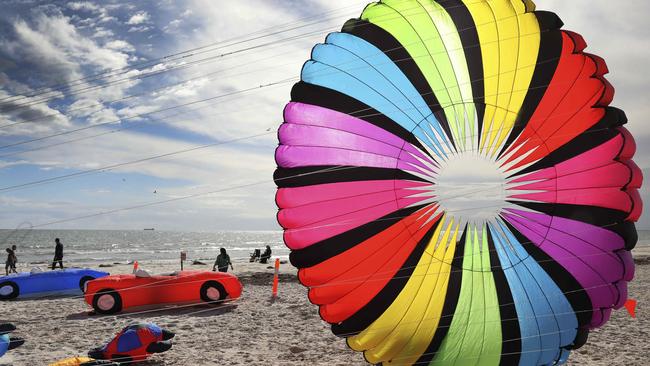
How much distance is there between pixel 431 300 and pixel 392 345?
1.84 ft

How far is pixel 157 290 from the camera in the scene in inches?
383

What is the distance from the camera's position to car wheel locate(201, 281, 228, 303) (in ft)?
32.3

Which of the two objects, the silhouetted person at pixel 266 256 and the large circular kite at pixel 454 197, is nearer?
the large circular kite at pixel 454 197

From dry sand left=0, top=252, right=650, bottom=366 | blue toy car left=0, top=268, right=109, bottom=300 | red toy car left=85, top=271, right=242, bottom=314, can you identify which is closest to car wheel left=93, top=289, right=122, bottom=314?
red toy car left=85, top=271, right=242, bottom=314

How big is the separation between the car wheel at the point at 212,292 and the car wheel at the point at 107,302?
157 centimetres

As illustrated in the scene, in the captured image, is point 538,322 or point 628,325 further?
point 628,325

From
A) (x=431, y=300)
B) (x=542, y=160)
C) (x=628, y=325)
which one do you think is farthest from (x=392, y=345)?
(x=628, y=325)

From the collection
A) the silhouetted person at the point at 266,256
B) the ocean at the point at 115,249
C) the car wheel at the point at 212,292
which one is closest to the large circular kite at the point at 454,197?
the ocean at the point at 115,249

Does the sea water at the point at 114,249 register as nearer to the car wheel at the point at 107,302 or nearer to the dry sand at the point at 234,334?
the dry sand at the point at 234,334

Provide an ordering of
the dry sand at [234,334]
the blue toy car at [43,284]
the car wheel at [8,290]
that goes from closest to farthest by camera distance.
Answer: the dry sand at [234,334]
the car wheel at [8,290]
the blue toy car at [43,284]

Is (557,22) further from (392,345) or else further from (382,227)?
(392,345)

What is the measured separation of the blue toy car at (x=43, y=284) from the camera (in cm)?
1149

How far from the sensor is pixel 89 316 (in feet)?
30.3

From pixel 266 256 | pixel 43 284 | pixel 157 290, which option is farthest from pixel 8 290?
pixel 266 256
